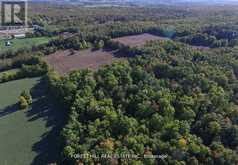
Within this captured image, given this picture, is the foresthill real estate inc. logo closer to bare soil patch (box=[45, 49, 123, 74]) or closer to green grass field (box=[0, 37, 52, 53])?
green grass field (box=[0, 37, 52, 53])

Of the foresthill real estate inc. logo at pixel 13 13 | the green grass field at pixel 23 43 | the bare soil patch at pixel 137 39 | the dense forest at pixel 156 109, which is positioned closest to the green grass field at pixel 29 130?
the dense forest at pixel 156 109

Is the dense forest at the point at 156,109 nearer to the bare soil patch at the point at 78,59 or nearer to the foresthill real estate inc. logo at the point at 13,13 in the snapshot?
the bare soil patch at the point at 78,59

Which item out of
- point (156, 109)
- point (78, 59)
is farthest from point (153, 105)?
point (78, 59)

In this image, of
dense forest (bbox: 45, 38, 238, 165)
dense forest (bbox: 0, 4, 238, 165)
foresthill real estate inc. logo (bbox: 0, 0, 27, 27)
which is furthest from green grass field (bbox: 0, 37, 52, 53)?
dense forest (bbox: 45, 38, 238, 165)

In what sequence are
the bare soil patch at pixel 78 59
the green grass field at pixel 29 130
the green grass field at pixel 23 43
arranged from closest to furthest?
1. the green grass field at pixel 29 130
2. the bare soil patch at pixel 78 59
3. the green grass field at pixel 23 43

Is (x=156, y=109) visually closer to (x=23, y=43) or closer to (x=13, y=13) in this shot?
(x=23, y=43)

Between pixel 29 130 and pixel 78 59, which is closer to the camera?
pixel 29 130
